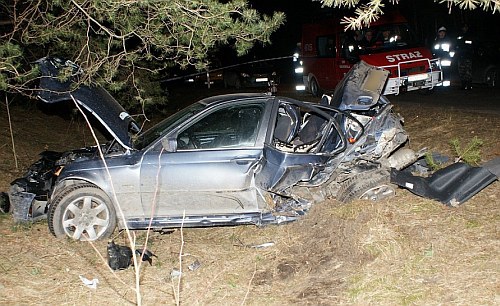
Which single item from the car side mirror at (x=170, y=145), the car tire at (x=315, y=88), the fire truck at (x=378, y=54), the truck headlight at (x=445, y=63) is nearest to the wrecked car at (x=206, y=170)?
the car side mirror at (x=170, y=145)

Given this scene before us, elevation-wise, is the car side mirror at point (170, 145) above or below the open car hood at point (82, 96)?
below

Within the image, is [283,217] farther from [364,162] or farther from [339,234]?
[364,162]

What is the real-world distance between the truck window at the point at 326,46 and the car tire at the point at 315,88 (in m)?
1.13

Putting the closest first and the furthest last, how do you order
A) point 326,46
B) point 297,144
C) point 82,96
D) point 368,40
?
1. point 82,96
2. point 297,144
3. point 368,40
4. point 326,46

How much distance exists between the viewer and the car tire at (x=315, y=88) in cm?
1812

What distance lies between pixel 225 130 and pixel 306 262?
5.88ft

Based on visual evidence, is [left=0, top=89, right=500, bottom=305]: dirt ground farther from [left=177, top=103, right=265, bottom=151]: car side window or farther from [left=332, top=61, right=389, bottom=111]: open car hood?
[left=332, top=61, right=389, bottom=111]: open car hood

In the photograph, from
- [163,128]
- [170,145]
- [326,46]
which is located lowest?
[170,145]

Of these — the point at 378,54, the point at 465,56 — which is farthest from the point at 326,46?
the point at 465,56

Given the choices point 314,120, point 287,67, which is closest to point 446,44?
point 314,120

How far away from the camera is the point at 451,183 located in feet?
21.3

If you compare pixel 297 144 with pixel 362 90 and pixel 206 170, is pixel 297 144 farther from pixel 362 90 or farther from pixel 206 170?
pixel 206 170

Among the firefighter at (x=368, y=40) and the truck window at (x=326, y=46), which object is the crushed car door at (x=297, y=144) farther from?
the truck window at (x=326, y=46)

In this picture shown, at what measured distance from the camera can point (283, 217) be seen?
6391mm
